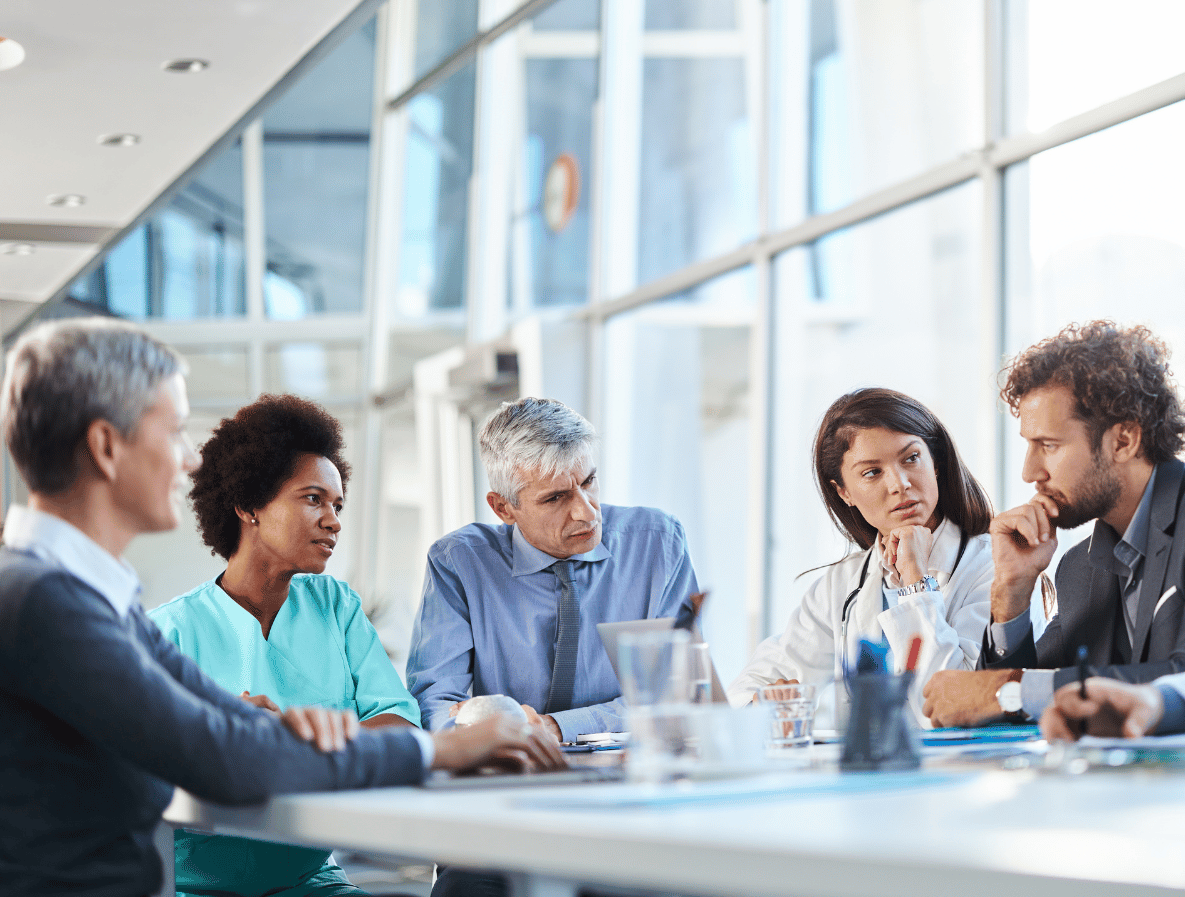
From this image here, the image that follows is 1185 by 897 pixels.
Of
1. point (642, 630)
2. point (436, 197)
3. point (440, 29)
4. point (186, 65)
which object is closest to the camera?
point (642, 630)

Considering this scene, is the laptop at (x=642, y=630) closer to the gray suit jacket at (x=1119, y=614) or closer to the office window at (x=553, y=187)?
the gray suit jacket at (x=1119, y=614)

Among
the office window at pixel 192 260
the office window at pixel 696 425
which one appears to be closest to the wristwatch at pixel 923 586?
the office window at pixel 696 425

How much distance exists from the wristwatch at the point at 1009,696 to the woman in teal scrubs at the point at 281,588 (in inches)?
40.1

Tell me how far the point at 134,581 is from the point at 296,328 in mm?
8519

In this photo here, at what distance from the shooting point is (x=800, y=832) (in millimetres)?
883

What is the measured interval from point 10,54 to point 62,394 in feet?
9.16

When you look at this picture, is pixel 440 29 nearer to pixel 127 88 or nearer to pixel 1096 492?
pixel 127 88

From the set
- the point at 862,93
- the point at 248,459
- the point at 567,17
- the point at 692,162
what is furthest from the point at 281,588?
the point at 567,17

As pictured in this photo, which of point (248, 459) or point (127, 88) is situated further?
point (127, 88)

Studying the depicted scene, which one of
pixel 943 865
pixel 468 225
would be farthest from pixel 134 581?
pixel 468 225

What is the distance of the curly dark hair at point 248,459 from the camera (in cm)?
239

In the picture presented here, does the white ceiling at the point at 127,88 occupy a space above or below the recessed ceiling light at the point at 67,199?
above

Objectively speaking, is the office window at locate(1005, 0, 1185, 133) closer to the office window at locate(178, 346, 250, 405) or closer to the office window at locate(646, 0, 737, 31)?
the office window at locate(646, 0, 737, 31)

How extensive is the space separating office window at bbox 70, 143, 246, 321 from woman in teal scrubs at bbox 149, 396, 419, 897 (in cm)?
749
